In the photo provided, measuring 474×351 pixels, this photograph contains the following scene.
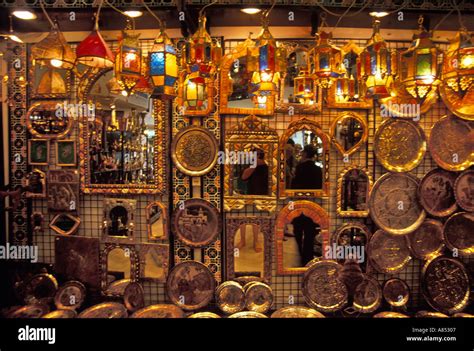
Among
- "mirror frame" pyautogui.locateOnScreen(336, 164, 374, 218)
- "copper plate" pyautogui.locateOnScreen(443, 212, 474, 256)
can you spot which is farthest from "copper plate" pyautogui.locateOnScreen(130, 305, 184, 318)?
"copper plate" pyautogui.locateOnScreen(443, 212, 474, 256)

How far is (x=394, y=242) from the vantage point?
3268mm

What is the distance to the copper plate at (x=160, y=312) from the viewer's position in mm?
3102

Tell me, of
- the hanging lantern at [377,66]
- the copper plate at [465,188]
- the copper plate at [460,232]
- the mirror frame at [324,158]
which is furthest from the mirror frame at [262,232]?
the copper plate at [465,188]

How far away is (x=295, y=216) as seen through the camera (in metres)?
3.23

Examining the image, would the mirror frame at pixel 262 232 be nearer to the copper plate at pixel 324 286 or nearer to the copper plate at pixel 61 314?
the copper plate at pixel 324 286

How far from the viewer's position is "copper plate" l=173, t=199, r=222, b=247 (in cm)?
323

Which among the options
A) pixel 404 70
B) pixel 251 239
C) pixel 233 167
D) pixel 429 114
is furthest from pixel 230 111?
pixel 429 114

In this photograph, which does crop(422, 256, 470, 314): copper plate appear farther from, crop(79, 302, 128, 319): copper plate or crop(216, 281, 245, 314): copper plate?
crop(79, 302, 128, 319): copper plate

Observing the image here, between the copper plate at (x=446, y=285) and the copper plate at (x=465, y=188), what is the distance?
60 centimetres

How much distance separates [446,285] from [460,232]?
0.55 meters
